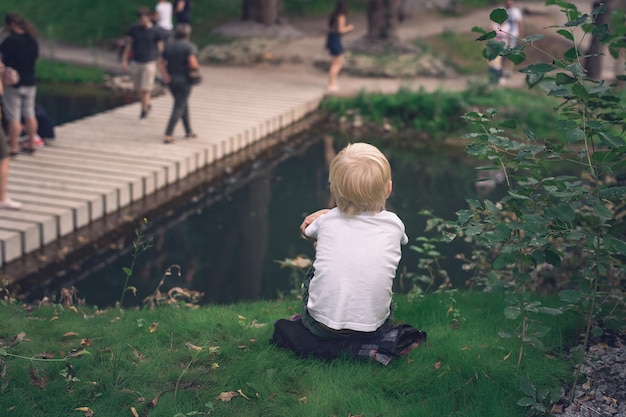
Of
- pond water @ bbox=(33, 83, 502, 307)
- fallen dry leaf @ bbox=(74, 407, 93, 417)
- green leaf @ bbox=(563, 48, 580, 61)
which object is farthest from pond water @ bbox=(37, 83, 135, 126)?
green leaf @ bbox=(563, 48, 580, 61)

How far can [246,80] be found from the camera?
17.5 meters

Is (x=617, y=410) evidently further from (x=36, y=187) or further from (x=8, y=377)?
(x=36, y=187)

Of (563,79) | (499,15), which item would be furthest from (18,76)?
(563,79)

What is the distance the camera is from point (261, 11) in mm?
22047

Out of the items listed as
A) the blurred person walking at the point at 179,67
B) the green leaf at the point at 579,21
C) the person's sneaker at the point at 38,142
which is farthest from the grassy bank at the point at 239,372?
the blurred person walking at the point at 179,67

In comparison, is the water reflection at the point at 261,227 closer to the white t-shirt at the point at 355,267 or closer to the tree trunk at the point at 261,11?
the white t-shirt at the point at 355,267

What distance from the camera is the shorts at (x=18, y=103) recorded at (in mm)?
10555

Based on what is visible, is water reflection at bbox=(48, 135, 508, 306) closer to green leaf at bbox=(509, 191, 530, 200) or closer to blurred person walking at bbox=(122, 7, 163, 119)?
blurred person walking at bbox=(122, 7, 163, 119)

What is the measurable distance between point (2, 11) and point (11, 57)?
14.2m

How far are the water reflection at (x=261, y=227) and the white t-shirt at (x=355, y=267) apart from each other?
331 centimetres

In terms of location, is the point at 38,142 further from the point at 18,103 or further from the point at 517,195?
the point at 517,195

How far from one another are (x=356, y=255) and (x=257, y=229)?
5764 millimetres

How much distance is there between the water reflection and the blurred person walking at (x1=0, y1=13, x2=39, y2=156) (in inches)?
93.5

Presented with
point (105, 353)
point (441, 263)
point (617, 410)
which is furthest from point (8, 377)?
point (441, 263)
